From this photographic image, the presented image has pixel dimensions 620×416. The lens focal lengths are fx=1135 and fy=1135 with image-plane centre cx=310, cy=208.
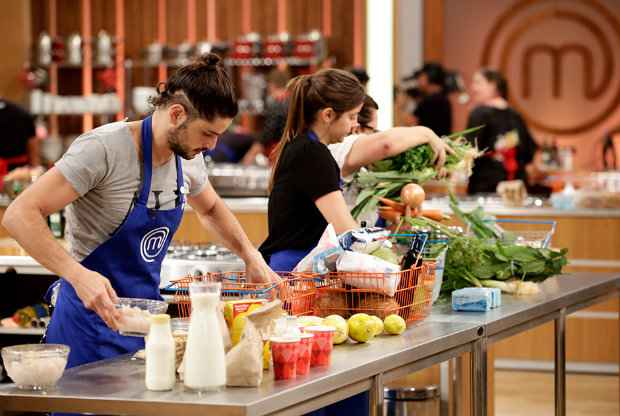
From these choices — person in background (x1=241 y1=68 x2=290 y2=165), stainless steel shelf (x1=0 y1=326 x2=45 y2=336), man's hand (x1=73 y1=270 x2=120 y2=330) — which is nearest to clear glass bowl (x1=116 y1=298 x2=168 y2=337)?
man's hand (x1=73 y1=270 x2=120 y2=330)

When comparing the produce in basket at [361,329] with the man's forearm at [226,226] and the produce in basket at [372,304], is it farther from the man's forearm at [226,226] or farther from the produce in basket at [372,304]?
the man's forearm at [226,226]

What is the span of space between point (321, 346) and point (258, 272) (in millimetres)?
639

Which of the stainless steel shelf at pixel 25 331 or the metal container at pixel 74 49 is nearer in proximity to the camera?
the stainless steel shelf at pixel 25 331

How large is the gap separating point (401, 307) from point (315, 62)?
8.46 metres

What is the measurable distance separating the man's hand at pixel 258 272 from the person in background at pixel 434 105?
658cm

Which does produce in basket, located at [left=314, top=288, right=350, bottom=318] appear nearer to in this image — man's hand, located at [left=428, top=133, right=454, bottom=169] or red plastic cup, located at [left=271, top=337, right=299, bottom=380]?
red plastic cup, located at [left=271, top=337, right=299, bottom=380]

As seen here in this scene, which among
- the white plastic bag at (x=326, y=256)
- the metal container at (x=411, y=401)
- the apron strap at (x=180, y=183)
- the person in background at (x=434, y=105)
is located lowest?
the metal container at (x=411, y=401)

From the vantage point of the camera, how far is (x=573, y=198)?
23.7 feet

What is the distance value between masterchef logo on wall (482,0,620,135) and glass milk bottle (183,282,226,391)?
38.2ft

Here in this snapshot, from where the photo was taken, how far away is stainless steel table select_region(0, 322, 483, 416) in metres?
2.34

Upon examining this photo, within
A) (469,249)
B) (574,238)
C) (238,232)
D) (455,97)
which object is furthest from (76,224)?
(455,97)

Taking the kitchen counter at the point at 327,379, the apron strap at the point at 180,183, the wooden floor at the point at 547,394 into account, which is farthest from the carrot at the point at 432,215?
the wooden floor at the point at 547,394

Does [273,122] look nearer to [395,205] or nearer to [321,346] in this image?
[395,205]

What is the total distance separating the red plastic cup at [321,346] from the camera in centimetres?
268
